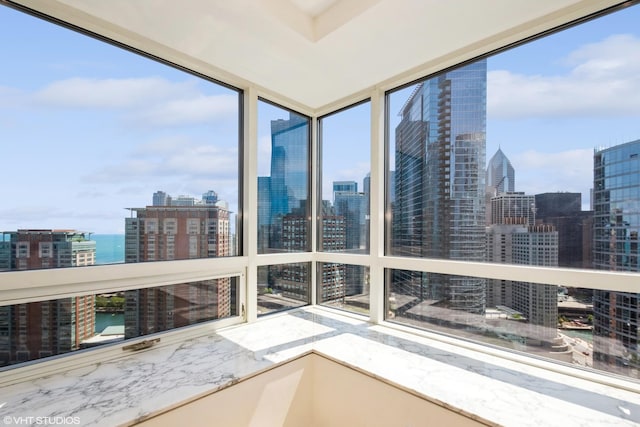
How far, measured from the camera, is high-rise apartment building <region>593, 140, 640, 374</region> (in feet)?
4.84

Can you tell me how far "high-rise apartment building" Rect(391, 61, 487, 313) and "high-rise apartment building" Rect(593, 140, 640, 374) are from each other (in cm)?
56

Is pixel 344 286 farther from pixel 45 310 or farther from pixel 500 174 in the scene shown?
pixel 45 310

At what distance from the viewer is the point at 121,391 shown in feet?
4.57

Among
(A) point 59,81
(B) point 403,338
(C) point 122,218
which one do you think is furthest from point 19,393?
(B) point 403,338

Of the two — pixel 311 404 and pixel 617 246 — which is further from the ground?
pixel 617 246

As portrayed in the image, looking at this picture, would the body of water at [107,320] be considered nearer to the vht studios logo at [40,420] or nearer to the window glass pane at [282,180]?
the vht studios logo at [40,420]

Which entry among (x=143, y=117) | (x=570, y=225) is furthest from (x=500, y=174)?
(x=143, y=117)

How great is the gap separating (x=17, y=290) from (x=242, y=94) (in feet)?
6.23

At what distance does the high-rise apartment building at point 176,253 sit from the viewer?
1879mm

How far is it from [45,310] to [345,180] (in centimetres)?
228

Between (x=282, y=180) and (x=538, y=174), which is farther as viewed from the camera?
(x=282, y=180)

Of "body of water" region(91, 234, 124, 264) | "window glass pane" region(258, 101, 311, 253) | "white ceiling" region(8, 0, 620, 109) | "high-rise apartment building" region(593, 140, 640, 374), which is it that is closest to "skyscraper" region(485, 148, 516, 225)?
"high-rise apartment building" region(593, 140, 640, 374)

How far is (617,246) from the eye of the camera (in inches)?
59.6

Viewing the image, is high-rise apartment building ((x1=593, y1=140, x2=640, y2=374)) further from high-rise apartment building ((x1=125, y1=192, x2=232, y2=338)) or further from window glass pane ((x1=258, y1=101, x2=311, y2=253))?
high-rise apartment building ((x1=125, y1=192, x2=232, y2=338))
